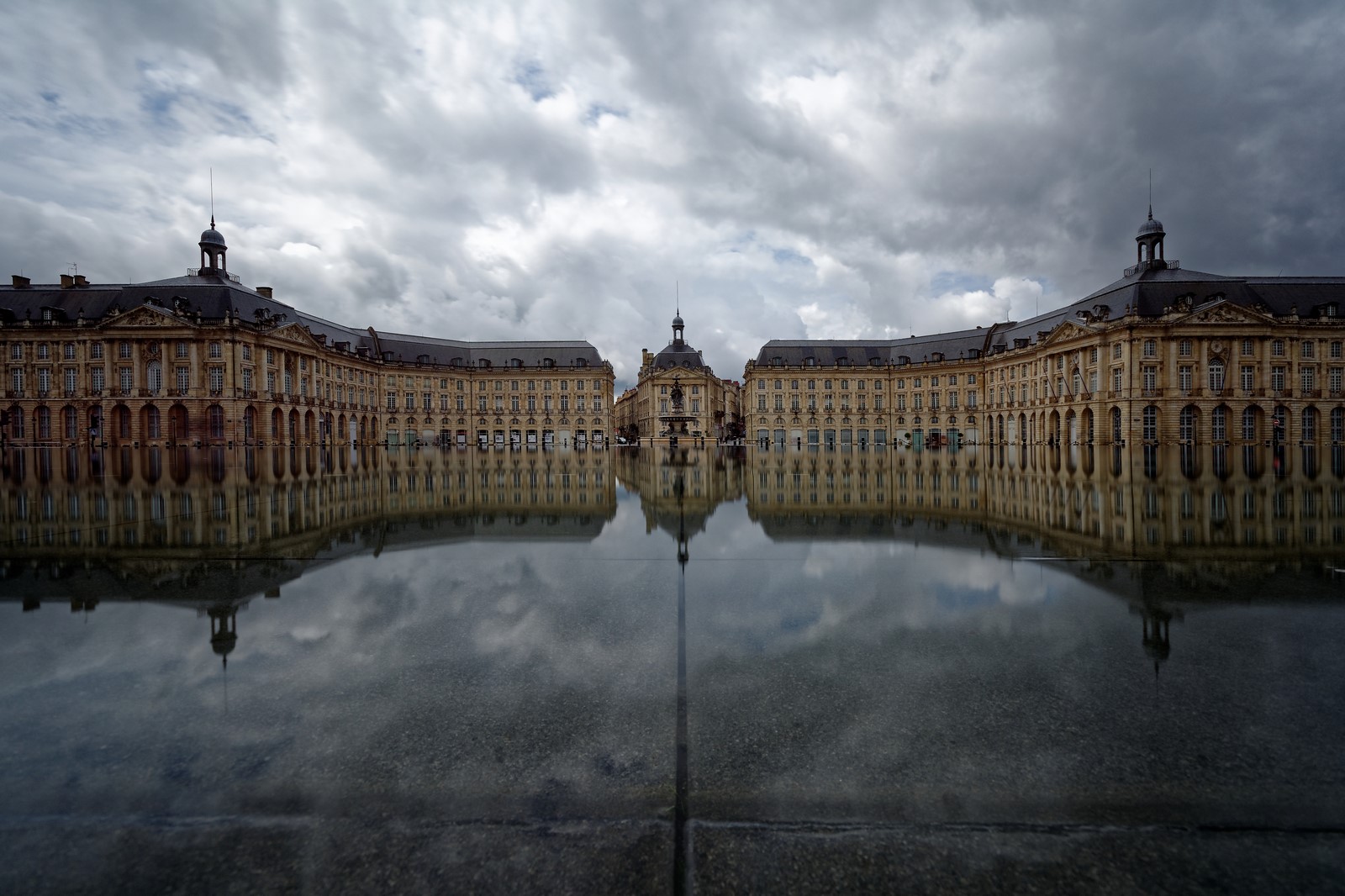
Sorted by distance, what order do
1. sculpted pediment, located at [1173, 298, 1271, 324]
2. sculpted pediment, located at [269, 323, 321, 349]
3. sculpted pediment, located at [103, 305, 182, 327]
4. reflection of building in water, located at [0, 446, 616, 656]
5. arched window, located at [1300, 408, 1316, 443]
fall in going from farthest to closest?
sculpted pediment, located at [269, 323, 321, 349] → sculpted pediment, located at [103, 305, 182, 327] → arched window, located at [1300, 408, 1316, 443] → sculpted pediment, located at [1173, 298, 1271, 324] → reflection of building in water, located at [0, 446, 616, 656]

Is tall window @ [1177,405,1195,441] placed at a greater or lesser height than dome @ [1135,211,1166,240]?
lesser

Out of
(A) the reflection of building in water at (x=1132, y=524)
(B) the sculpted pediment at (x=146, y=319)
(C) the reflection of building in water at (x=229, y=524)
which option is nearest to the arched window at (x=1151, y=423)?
(A) the reflection of building in water at (x=1132, y=524)

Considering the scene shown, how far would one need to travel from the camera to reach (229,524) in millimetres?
11258

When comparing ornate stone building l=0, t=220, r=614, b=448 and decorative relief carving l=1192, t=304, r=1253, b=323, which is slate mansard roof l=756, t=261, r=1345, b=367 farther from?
ornate stone building l=0, t=220, r=614, b=448

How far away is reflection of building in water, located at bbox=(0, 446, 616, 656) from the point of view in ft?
22.9

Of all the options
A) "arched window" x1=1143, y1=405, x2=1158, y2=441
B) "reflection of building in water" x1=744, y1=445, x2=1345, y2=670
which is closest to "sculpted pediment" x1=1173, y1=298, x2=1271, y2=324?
"arched window" x1=1143, y1=405, x2=1158, y2=441

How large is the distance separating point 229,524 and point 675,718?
10807mm

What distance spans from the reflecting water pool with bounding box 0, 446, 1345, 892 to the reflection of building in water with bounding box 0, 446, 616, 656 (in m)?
0.13

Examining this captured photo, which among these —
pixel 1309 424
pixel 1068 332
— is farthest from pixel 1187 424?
pixel 1068 332

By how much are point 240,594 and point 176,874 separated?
4740 millimetres

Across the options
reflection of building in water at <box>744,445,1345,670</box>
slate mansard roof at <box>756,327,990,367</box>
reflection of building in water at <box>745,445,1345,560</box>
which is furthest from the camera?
slate mansard roof at <box>756,327,990,367</box>

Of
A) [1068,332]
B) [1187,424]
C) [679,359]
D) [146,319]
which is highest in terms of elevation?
[679,359]

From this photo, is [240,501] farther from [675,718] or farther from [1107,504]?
[1107,504]

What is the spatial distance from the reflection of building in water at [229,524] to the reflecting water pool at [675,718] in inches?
5.0
